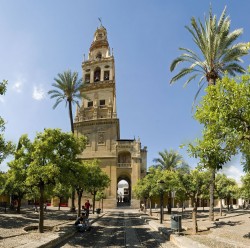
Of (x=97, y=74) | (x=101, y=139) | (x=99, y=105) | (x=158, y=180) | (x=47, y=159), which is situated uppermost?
(x=97, y=74)

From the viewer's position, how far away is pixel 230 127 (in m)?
9.95

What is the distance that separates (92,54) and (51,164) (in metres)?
56.4

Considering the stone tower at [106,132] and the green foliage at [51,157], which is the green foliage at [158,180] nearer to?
the green foliage at [51,157]

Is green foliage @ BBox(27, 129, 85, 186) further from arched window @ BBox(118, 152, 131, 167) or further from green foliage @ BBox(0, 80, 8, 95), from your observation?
arched window @ BBox(118, 152, 131, 167)

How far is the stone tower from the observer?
5641 cm

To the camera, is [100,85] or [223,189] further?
[100,85]

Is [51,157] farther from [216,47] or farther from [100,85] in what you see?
[100,85]

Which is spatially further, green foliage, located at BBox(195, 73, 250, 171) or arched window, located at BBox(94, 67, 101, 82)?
arched window, located at BBox(94, 67, 101, 82)

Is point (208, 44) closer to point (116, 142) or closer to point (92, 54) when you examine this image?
point (116, 142)

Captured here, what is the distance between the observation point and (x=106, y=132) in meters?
58.2

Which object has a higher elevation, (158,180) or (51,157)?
(51,157)

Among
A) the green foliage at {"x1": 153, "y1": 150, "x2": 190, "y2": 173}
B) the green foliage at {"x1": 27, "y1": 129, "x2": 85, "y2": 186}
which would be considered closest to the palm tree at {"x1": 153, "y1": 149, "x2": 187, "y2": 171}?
the green foliage at {"x1": 153, "y1": 150, "x2": 190, "y2": 173}

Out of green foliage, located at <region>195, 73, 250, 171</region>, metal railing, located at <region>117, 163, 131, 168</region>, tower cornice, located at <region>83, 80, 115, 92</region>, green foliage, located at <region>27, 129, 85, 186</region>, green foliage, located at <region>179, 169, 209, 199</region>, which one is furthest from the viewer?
tower cornice, located at <region>83, 80, 115, 92</region>

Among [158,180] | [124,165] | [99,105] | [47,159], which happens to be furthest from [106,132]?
[47,159]
